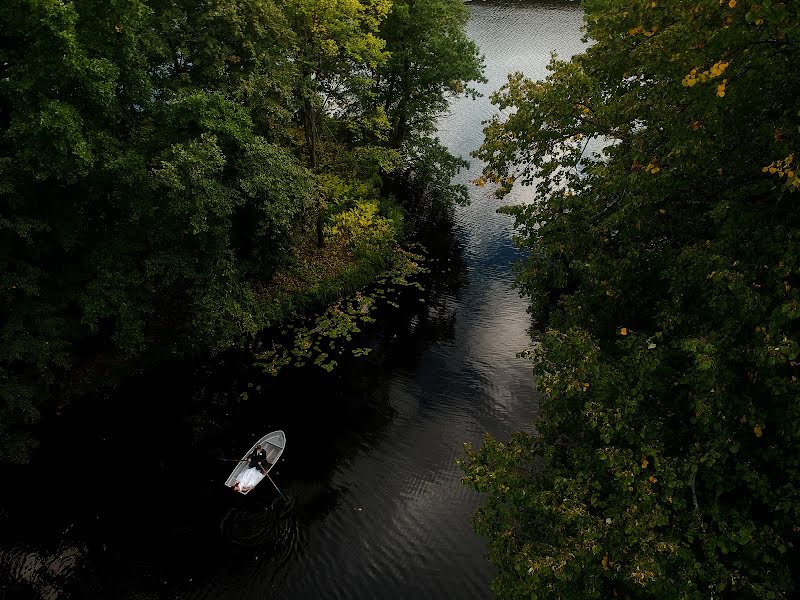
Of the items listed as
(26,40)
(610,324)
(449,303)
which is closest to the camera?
(610,324)

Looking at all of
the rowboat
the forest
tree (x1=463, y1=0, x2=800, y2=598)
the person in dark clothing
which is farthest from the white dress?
tree (x1=463, y1=0, x2=800, y2=598)

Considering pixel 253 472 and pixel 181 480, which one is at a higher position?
pixel 253 472

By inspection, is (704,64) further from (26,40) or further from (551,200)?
(26,40)

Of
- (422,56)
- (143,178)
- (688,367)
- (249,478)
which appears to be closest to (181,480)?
(249,478)

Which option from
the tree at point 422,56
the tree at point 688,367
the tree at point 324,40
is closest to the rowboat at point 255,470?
the tree at point 688,367

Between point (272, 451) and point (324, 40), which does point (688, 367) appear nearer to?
point (272, 451)

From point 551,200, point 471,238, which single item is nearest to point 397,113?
point 471,238
